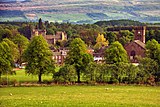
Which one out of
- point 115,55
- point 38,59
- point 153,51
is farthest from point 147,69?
point 38,59

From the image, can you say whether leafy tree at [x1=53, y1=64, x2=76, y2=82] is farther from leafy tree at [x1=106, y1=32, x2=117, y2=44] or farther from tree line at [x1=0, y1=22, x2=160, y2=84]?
leafy tree at [x1=106, y1=32, x2=117, y2=44]

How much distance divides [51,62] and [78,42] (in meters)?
3.60

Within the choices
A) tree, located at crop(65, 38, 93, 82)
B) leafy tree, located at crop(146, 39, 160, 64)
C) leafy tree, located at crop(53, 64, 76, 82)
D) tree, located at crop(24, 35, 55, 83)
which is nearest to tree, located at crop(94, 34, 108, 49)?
leafy tree, located at crop(146, 39, 160, 64)

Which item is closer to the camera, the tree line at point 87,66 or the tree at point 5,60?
the tree line at point 87,66

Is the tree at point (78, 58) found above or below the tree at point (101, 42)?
below

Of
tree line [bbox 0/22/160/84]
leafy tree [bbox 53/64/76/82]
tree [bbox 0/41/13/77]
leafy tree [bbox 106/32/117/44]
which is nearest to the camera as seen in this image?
leafy tree [bbox 53/64/76/82]

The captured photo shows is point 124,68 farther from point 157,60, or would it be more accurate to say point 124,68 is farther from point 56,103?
point 56,103

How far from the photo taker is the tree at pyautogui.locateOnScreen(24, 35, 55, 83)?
45.4m

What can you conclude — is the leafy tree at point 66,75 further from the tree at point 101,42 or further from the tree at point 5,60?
the tree at point 101,42

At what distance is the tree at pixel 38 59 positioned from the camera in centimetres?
4541

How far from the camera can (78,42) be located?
158 ft

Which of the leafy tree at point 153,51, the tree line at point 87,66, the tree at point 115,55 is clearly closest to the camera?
the tree line at point 87,66

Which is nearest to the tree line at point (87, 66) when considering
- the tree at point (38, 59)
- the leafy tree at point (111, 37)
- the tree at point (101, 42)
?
the tree at point (38, 59)

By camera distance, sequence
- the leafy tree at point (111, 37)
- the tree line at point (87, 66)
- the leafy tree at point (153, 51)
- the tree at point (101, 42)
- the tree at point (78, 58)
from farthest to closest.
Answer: the leafy tree at point (111, 37), the tree at point (101, 42), the leafy tree at point (153, 51), the tree at point (78, 58), the tree line at point (87, 66)
